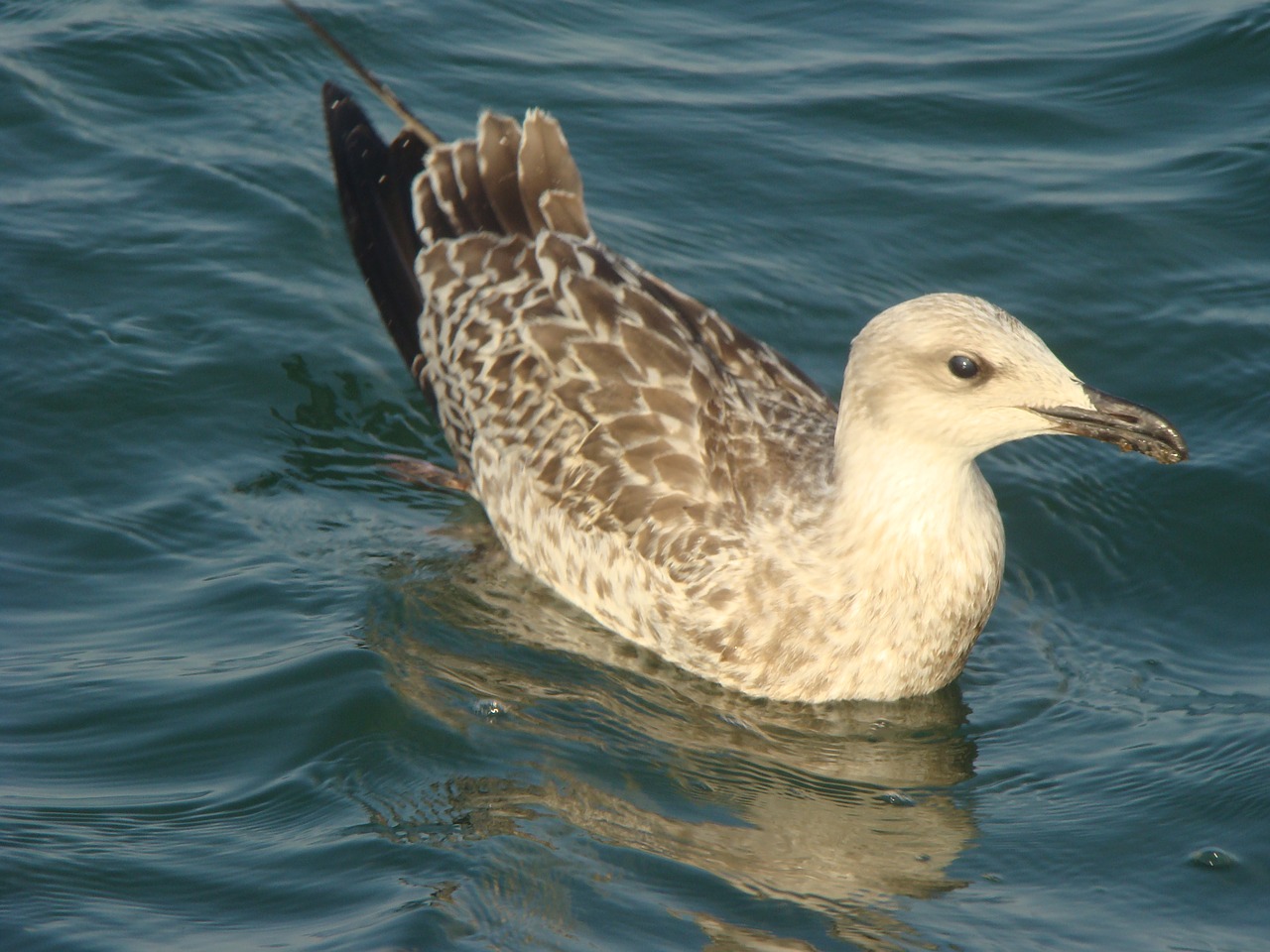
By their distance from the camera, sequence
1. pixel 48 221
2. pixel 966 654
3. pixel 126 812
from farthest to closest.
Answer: pixel 48 221, pixel 966 654, pixel 126 812

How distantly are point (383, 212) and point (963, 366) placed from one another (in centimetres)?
341

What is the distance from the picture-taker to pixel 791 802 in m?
6.02

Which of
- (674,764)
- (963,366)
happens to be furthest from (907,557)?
(674,764)

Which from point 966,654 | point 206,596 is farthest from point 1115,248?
point 206,596

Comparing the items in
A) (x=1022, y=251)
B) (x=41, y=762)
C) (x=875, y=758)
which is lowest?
(x=41, y=762)

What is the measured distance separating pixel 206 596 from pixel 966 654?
9.72ft

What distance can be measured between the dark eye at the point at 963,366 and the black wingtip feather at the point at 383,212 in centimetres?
301

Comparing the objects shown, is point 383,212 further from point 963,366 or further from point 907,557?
point 963,366

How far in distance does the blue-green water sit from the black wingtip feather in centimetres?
48

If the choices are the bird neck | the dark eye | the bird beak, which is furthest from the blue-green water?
the dark eye

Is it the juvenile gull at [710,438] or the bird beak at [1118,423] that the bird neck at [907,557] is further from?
the bird beak at [1118,423]

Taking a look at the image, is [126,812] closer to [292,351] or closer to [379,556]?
[379,556]

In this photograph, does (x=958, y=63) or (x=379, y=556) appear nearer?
(x=379, y=556)

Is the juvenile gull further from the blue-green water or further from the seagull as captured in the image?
the blue-green water
